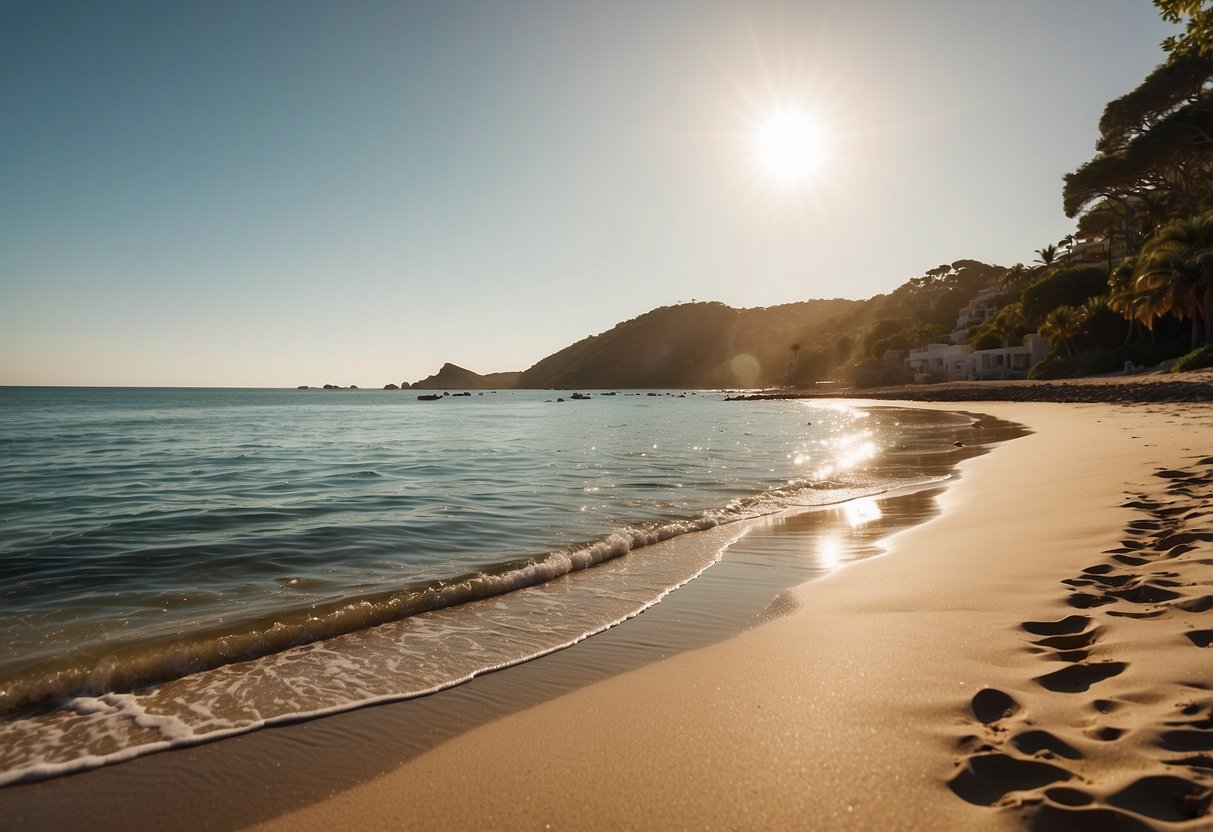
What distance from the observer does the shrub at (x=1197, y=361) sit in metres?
34.3

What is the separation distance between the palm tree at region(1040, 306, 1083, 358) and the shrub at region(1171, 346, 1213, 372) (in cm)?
2034

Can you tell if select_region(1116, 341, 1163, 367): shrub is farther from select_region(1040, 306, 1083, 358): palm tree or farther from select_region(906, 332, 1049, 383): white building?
select_region(906, 332, 1049, 383): white building

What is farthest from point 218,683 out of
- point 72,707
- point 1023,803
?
point 1023,803

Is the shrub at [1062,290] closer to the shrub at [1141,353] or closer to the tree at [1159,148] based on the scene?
the tree at [1159,148]

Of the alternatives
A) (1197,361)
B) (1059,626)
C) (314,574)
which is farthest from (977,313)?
(314,574)

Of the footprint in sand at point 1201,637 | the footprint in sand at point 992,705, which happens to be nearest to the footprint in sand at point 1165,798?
the footprint in sand at point 992,705

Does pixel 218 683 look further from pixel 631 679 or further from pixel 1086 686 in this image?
pixel 1086 686

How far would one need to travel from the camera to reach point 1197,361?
34500 mm

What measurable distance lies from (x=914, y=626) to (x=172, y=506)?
12932 mm

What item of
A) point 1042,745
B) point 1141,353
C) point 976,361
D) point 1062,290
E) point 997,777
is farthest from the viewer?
point 976,361

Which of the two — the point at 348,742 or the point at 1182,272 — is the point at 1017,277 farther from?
→ the point at 348,742

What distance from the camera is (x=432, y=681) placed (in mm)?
4543

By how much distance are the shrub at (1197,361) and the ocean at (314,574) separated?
26904mm

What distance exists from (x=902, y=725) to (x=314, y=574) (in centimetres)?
650
